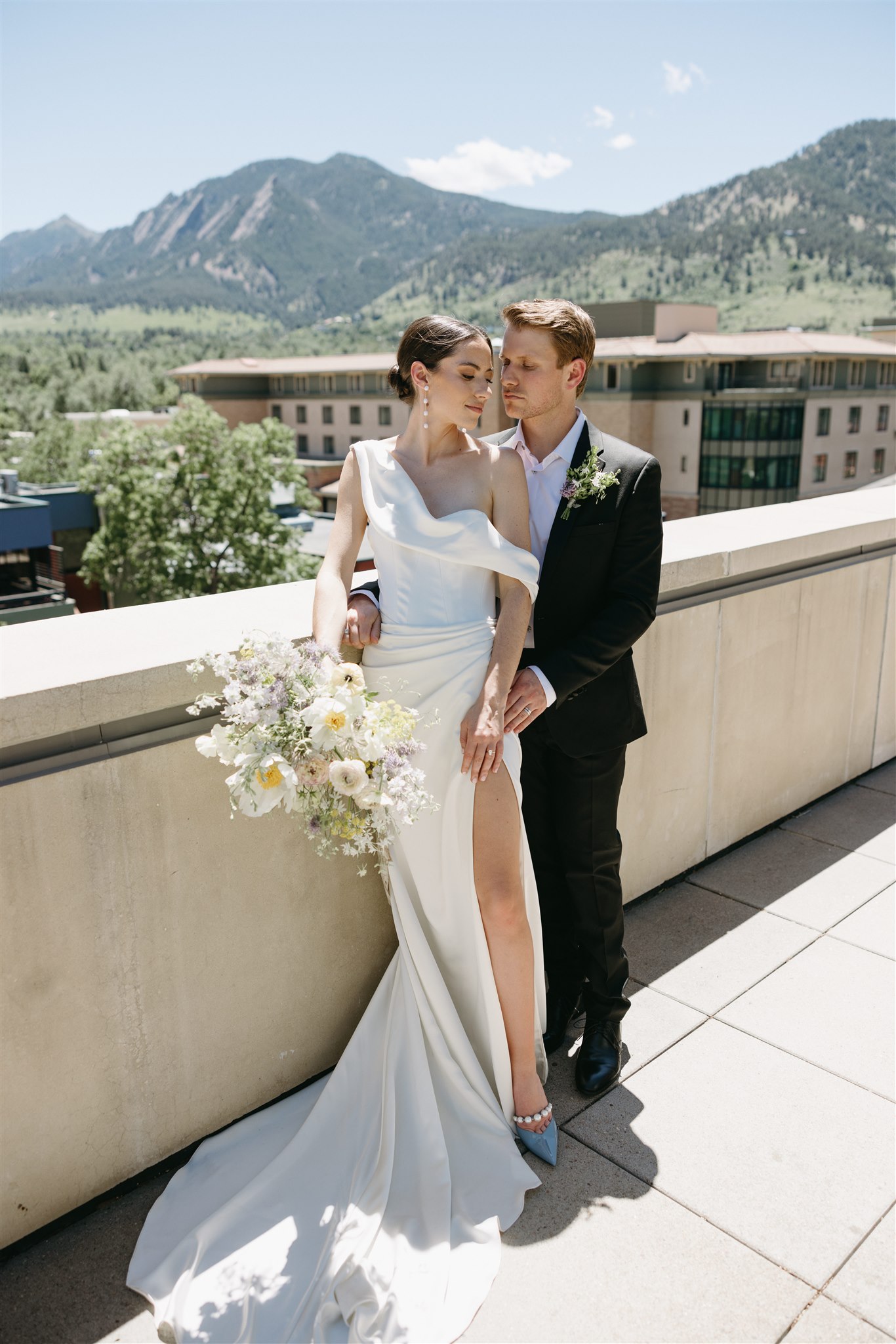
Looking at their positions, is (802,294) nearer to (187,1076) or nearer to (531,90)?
(531,90)

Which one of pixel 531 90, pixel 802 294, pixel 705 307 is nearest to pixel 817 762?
pixel 705 307

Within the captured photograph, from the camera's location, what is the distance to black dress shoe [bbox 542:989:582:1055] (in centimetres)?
289

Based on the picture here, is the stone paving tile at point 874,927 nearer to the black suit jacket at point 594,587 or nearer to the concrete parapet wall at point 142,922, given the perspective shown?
the concrete parapet wall at point 142,922

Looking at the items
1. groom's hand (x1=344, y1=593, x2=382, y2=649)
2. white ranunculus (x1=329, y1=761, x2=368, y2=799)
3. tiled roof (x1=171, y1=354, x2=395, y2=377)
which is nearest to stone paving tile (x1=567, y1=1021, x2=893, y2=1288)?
white ranunculus (x1=329, y1=761, x2=368, y2=799)

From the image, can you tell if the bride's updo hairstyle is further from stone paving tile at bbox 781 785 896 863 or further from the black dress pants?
stone paving tile at bbox 781 785 896 863

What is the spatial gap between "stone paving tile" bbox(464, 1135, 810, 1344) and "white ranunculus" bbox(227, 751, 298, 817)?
1.14m

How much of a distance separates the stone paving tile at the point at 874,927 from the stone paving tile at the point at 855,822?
41 centimetres

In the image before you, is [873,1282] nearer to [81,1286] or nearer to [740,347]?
[81,1286]

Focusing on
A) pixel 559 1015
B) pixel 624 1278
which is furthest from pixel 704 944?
pixel 624 1278

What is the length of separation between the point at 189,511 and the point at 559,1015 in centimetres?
3630

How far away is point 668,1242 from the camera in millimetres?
2176

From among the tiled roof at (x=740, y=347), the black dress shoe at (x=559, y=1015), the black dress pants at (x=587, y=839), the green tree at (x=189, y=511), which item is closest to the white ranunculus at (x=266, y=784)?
the black dress pants at (x=587, y=839)

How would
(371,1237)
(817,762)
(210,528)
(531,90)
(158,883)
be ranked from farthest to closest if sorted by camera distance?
(531,90) → (210,528) → (817,762) → (158,883) → (371,1237)

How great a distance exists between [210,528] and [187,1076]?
35903 mm
